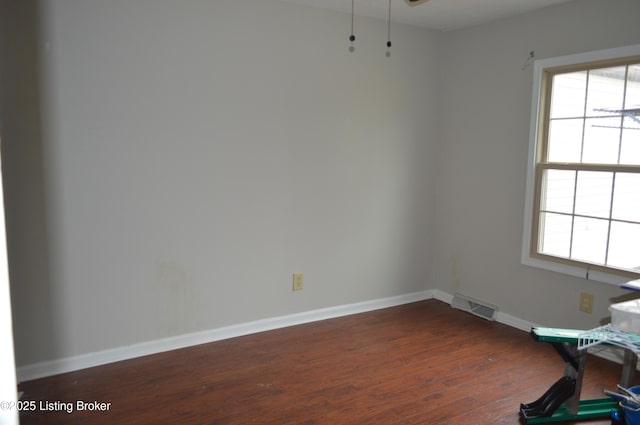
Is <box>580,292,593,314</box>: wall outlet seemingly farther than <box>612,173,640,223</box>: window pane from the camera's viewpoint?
Yes

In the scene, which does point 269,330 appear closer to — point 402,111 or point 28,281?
point 28,281

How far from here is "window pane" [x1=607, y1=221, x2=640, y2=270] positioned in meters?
2.89

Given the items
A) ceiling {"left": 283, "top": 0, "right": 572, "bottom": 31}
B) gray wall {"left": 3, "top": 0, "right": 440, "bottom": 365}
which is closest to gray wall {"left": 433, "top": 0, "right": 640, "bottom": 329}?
ceiling {"left": 283, "top": 0, "right": 572, "bottom": 31}

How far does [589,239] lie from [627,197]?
0.38 meters

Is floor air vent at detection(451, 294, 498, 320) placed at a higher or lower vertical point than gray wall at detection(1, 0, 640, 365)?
lower

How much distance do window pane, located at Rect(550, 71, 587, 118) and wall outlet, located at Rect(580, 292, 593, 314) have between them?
1260mm

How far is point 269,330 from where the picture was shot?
344cm

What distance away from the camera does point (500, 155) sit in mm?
3654

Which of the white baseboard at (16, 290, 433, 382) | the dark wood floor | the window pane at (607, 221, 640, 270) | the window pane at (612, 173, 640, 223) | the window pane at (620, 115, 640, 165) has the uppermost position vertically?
A: the window pane at (620, 115, 640, 165)

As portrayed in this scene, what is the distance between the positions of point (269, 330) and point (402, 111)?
216cm

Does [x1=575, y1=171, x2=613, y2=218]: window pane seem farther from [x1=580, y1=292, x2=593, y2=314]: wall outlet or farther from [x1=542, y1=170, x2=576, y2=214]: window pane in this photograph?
[x1=580, y1=292, x2=593, y2=314]: wall outlet

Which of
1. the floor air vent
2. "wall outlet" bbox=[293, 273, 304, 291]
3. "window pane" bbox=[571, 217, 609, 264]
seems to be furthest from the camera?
the floor air vent

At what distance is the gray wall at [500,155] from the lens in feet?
10.1

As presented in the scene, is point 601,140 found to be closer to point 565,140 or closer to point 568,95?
point 565,140
